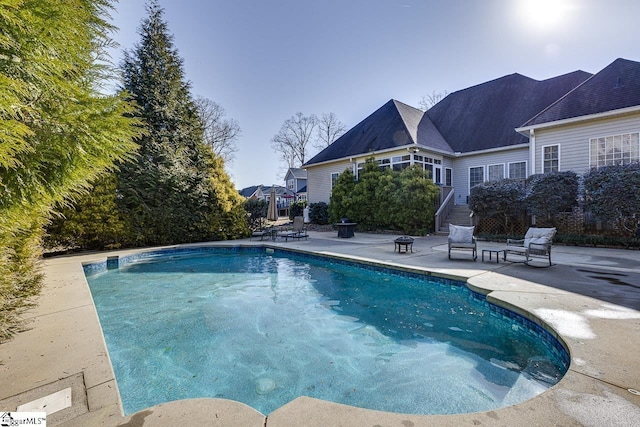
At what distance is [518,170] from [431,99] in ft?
61.1

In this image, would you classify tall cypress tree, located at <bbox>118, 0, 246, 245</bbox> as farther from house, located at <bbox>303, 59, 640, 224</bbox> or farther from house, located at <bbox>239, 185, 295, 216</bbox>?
house, located at <bbox>239, 185, 295, 216</bbox>

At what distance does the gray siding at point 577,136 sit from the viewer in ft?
35.1

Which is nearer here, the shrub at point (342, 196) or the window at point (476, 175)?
the shrub at point (342, 196)

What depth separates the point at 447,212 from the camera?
47.3ft

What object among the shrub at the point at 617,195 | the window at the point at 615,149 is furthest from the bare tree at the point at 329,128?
the shrub at the point at 617,195

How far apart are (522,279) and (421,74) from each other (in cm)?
1287

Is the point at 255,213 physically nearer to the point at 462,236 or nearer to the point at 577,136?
the point at 462,236

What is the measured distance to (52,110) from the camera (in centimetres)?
276

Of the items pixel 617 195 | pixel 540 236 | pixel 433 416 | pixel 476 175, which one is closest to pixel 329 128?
pixel 476 175

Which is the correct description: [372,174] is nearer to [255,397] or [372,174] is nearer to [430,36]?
[430,36]

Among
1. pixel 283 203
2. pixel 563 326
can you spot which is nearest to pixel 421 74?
pixel 563 326

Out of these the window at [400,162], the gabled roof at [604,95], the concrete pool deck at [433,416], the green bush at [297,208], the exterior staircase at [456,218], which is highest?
the gabled roof at [604,95]

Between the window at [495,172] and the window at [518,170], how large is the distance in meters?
0.41

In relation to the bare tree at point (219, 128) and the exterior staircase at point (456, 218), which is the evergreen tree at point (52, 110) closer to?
the exterior staircase at point (456, 218)
